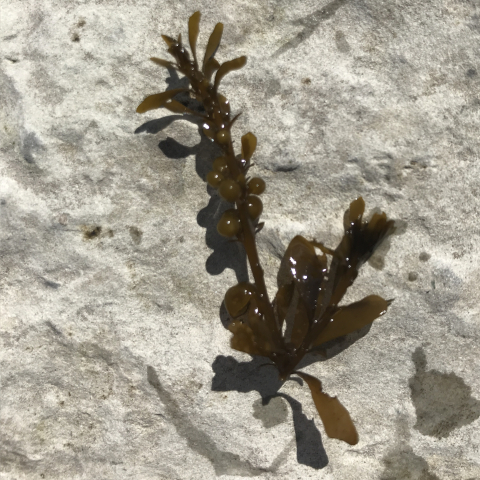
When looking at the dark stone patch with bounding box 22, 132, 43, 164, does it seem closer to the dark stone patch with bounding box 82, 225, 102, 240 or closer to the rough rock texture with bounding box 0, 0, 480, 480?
the rough rock texture with bounding box 0, 0, 480, 480

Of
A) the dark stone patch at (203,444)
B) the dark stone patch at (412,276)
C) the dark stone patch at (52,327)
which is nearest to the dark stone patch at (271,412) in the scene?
the dark stone patch at (203,444)

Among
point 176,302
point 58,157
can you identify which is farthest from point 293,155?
point 58,157

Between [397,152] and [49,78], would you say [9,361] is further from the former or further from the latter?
[397,152]

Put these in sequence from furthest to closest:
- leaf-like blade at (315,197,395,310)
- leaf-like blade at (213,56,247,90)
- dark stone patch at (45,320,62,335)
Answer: dark stone patch at (45,320,62,335) < leaf-like blade at (315,197,395,310) < leaf-like blade at (213,56,247,90)

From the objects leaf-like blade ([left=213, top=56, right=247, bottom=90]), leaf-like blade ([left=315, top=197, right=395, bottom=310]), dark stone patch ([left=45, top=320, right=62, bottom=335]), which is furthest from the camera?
dark stone patch ([left=45, top=320, right=62, bottom=335])

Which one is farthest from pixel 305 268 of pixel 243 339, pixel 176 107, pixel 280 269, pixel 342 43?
pixel 342 43

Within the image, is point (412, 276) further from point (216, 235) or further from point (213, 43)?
point (213, 43)

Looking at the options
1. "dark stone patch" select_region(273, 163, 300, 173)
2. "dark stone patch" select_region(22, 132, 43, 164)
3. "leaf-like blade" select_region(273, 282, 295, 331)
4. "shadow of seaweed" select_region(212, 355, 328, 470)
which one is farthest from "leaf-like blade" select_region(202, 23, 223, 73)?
"shadow of seaweed" select_region(212, 355, 328, 470)

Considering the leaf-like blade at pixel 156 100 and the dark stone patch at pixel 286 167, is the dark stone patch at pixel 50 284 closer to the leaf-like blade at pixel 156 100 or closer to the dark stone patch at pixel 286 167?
the leaf-like blade at pixel 156 100
